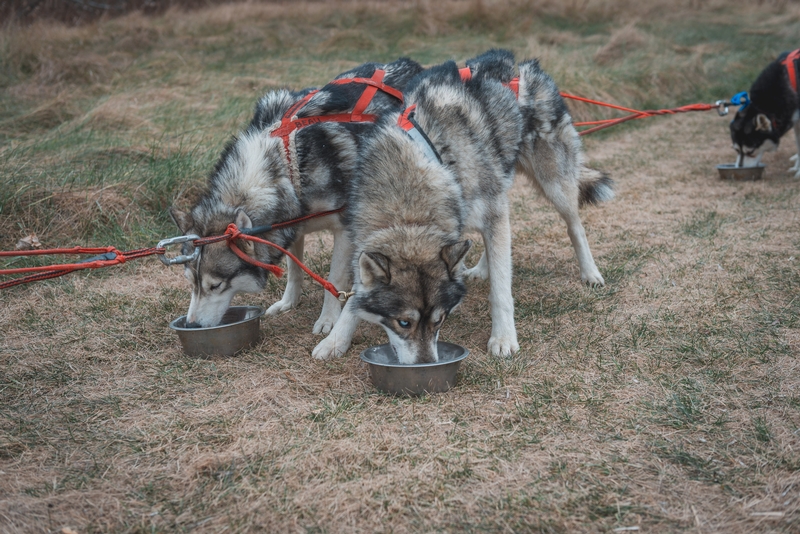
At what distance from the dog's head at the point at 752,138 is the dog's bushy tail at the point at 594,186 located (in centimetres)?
374

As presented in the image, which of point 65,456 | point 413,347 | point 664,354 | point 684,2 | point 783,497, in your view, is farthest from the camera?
point 684,2

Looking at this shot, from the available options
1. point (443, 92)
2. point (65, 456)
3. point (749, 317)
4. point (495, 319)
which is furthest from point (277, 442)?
point (749, 317)

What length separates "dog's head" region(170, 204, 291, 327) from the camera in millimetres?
3529

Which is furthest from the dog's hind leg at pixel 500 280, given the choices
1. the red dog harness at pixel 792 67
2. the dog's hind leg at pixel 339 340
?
the red dog harness at pixel 792 67

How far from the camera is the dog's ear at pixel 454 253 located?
301 cm

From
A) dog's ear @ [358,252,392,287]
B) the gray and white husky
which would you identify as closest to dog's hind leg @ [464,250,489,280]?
the gray and white husky

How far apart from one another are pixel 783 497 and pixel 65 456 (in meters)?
2.76

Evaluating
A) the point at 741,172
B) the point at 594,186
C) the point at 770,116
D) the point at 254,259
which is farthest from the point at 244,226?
the point at 770,116

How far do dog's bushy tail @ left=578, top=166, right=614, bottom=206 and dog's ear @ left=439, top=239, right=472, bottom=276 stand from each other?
218 centimetres

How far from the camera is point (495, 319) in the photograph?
3.65m

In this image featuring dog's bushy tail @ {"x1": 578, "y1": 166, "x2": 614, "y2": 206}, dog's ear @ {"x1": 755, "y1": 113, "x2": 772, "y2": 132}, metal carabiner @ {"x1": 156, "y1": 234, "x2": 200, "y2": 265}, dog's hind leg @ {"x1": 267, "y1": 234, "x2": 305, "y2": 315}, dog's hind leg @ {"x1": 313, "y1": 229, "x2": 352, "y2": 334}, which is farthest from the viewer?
dog's ear @ {"x1": 755, "y1": 113, "x2": 772, "y2": 132}

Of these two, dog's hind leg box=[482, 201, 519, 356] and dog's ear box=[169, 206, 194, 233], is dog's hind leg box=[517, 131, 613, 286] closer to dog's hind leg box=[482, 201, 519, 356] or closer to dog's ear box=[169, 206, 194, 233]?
dog's hind leg box=[482, 201, 519, 356]

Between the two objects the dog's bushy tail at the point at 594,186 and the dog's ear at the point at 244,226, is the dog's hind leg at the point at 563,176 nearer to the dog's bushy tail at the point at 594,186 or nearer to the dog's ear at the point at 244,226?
the dog's bushy tail at the point at 594,186

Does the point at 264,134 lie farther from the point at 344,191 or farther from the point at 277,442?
the point at 277,442
